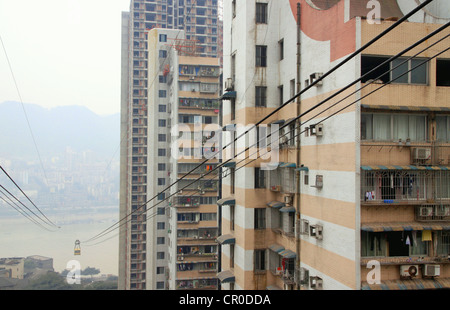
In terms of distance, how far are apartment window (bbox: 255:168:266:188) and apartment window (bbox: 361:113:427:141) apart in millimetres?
4146

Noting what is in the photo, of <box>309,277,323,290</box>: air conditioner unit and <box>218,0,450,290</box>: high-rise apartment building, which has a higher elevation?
<box>218,0,450,290</box>: high-rise apartment building

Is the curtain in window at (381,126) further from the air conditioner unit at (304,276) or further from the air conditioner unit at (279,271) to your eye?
the air conditioner unit at (279,271)

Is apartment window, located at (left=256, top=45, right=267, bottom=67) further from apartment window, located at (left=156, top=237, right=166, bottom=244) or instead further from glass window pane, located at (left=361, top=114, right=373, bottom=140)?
apartment window, located at (left=156, top=237, right=166, bottom=244)

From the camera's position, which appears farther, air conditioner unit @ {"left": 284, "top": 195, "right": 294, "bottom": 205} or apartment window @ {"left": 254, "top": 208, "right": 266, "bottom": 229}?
apartment window @ {"left": 254, "top": 208, "right": 266, "bottom": 229}

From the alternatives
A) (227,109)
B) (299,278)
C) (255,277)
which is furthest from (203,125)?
(299,278)

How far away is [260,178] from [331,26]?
4.85 metres

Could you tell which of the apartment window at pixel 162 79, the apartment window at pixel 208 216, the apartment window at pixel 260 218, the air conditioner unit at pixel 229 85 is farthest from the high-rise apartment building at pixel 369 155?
the apartment window at pixel 162 79

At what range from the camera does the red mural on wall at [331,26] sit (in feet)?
25.5

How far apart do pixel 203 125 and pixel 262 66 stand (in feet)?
38.4

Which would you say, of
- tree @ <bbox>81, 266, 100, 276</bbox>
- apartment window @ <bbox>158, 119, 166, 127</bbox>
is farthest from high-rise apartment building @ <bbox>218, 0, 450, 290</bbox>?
apartment window @ <bbox>158, 119, 166, 127</bbox>

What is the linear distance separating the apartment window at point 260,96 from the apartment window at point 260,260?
4444 millimetres

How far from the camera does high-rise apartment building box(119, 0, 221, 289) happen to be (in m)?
29.1

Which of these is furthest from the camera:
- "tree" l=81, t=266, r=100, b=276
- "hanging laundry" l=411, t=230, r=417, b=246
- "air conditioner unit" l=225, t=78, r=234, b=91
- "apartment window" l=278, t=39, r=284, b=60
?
"tree" l=81, t=266, r=100, b=276
